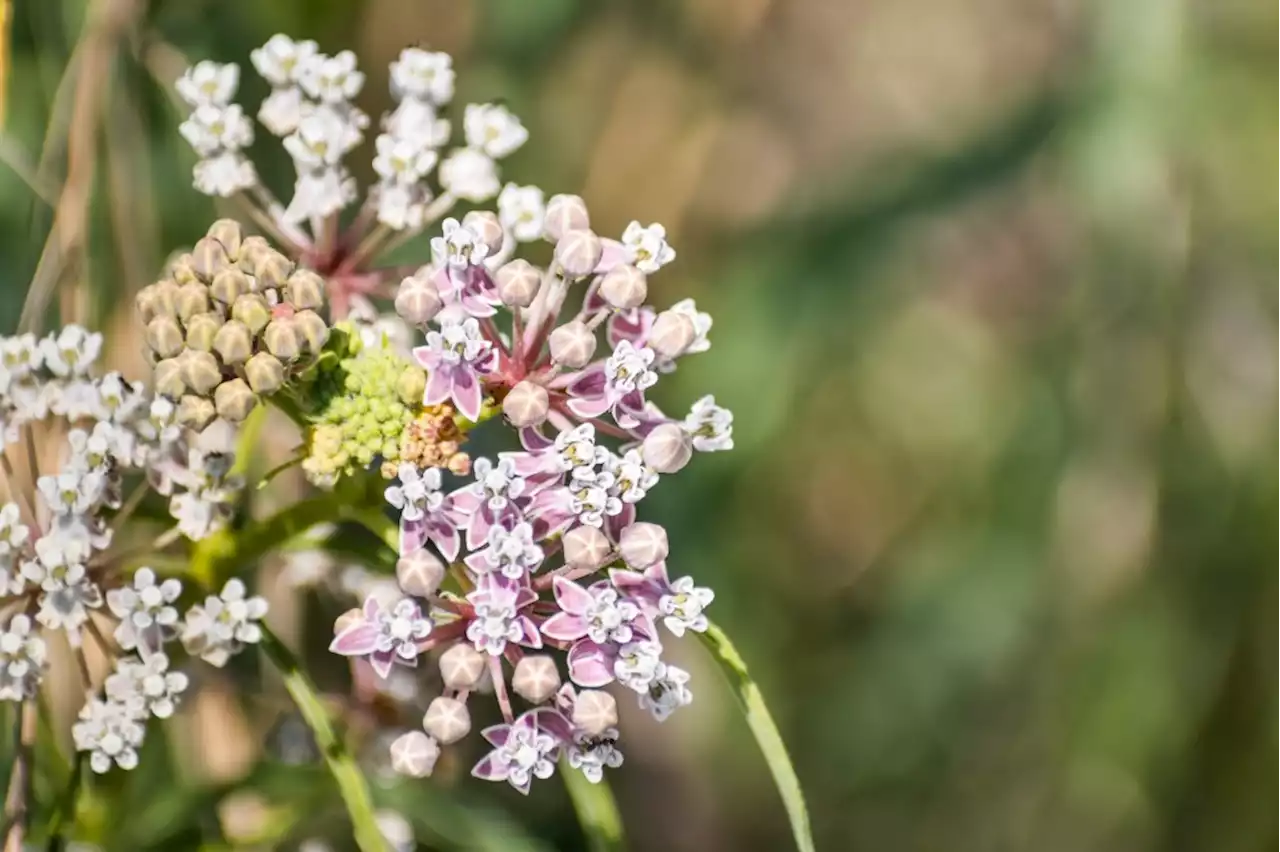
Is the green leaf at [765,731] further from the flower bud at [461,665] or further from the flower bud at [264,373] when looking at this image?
the flower bud at [264,373]

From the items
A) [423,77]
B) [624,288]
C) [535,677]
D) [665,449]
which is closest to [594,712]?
[535,677]

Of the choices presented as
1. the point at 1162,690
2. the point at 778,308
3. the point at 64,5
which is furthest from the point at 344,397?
the point at 1162,690

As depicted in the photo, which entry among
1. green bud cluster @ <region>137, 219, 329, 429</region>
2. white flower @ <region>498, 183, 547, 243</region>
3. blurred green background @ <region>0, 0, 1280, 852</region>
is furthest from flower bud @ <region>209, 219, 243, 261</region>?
blurred green background @ <region>0, 0, 1280, 852</region>

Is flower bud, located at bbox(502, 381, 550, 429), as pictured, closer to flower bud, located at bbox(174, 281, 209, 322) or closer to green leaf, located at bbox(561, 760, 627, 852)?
flower bud, located at bbox(174, 281, 209, 322)

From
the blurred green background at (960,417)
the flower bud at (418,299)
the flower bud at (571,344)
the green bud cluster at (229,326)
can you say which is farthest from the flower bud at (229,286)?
the blurred green background at (960,417)

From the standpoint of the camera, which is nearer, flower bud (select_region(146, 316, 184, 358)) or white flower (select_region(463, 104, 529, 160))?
flower bud (select_region(146, 316, 184, 358))

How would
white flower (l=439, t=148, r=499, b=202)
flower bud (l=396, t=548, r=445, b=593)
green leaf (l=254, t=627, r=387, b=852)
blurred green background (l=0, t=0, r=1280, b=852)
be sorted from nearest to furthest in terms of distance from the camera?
flower bud (l=396, t=548, r=445, b=593)
green leaf (l=254, t=627, r=387, b=852)
white flower (l=439, t=148, r=499, b=202)
blurred green background (l=0, t=0, r=1280, b=852)

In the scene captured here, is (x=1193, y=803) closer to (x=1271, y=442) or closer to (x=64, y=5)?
(x=1271, y=442)
